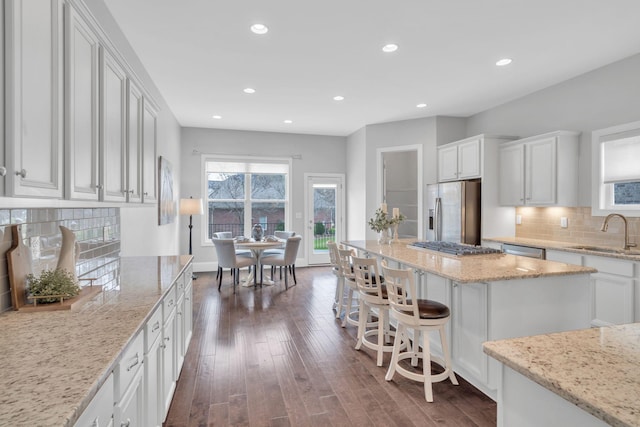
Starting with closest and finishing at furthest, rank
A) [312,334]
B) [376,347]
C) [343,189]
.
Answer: [376,347] → [312,334] → [343,189]

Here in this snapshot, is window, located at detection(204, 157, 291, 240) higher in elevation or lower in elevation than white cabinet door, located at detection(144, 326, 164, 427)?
higher

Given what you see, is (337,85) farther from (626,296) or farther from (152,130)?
(626,296)

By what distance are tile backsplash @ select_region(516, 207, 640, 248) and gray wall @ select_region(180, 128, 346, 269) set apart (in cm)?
392

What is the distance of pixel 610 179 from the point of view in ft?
11.9

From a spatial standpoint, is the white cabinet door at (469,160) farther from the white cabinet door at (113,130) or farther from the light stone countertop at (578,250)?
the white cabinet door at (113,130)

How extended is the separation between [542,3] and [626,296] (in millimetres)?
2636

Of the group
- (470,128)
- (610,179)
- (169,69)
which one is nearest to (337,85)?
(169,69)

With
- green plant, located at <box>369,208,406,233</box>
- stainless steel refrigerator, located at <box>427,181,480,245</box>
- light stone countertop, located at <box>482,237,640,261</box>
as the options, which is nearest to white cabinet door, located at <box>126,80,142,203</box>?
green plant, located at <box>369,208,406,233</box>

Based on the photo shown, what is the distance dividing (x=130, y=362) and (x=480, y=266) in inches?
89.9

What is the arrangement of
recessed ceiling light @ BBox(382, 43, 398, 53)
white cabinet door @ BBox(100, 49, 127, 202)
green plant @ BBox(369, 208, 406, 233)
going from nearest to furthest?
white cabinet door @ BBox(100, 49, 127, 202)
recessed ceiling light @ BBox(382, 43, 398, 53)
green plant @ BBox(369, 208, 406, 233)

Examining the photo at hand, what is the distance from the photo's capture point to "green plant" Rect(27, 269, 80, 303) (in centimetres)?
156

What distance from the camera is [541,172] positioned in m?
4.29

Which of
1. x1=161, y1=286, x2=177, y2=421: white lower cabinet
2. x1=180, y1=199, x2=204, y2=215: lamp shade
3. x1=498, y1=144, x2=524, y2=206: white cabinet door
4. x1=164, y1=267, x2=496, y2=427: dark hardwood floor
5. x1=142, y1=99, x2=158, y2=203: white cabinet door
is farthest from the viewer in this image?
x1=180, y1=199, x2=204, y2=215: lamp shade

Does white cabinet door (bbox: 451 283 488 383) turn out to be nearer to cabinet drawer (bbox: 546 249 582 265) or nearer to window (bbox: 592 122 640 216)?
cabinet drawer (bbox: 546 249 582 265)
